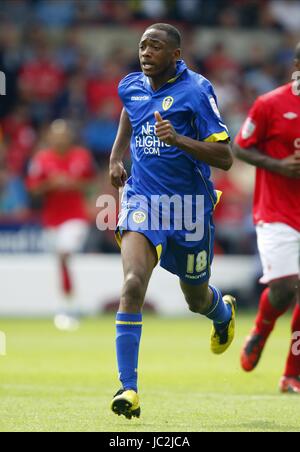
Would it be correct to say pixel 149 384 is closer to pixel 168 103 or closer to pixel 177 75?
pixel 168 103

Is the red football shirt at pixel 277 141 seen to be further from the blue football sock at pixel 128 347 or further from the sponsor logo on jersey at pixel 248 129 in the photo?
the blue football sock at pixel 128 347

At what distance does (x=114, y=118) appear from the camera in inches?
810

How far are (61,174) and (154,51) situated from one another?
8553mm

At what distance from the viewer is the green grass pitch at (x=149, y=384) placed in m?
7.45

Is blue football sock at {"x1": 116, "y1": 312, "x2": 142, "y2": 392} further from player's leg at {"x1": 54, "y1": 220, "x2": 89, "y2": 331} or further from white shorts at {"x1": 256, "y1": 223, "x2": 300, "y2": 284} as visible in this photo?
player's leg at {"x1": 54, "y1": 220, "x2": 89, "y2": 331}

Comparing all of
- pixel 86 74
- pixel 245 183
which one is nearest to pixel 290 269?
pixel 245 183

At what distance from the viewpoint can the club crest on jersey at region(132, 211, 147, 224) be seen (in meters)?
7.92

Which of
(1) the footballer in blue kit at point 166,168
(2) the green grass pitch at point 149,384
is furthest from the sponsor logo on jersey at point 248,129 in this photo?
(2) the green grass pitch at point 149,384

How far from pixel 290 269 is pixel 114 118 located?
11.4m

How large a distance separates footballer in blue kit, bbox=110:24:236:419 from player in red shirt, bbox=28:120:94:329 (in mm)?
7923

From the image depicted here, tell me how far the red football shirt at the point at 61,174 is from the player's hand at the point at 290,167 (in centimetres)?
723

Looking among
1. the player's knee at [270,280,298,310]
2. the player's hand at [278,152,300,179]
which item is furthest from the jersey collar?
the player's knee at [270,280,298,310]

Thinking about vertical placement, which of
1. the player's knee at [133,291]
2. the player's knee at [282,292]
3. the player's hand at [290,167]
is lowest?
the player's knee at [282,292]
